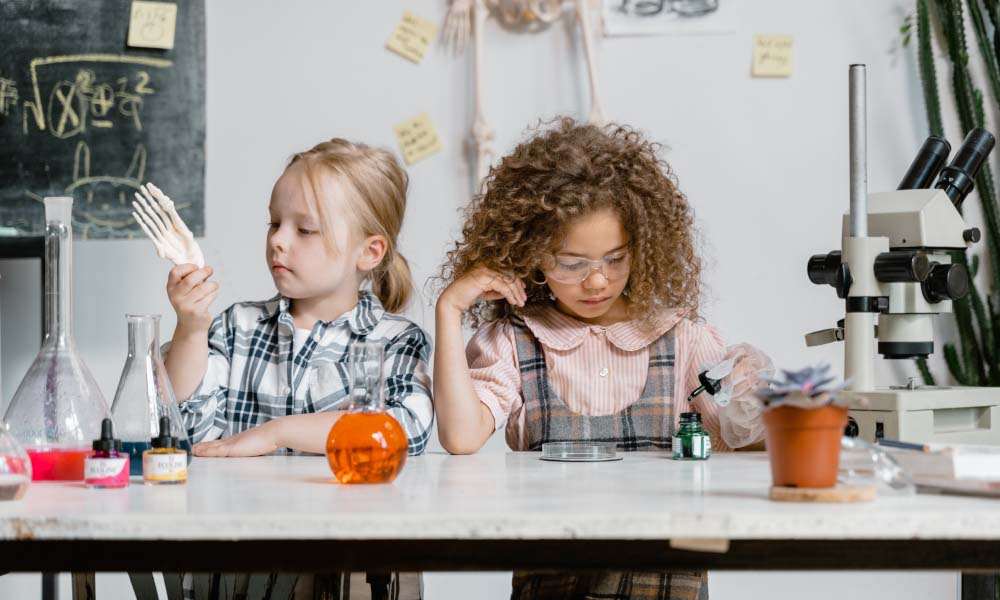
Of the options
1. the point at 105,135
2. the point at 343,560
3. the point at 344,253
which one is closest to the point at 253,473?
the point at 343,560

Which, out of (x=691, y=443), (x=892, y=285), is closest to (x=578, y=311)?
(x=691, y=443)

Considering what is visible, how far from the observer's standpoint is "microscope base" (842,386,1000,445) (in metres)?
1.38

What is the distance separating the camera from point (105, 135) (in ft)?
8.57

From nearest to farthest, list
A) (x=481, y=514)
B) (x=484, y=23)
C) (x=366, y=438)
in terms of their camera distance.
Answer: (x=481, y=514) < (x=366, y=438) < (x=484, y=23)

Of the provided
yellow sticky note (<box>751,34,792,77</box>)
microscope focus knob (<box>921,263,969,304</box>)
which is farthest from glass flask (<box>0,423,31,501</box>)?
yellow sticky note (<box>751,34,792,77</box>)

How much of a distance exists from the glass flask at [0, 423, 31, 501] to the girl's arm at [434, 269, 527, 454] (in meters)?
0.63

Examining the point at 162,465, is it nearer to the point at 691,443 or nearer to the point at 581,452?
the point at 581,452

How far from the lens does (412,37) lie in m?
2.63

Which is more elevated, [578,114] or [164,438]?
[578,114]

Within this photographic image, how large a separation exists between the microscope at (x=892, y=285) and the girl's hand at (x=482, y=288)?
16.9 inches

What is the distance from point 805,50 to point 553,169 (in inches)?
48.5

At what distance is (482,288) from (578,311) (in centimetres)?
15

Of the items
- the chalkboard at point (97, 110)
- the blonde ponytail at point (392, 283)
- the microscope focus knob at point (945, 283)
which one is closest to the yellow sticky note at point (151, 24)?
the chalkboard at point (97, 110)

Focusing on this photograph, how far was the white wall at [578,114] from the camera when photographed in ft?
8.56
